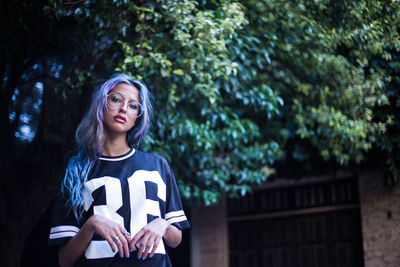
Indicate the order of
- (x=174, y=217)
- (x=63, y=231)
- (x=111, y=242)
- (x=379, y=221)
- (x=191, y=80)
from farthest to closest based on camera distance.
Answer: (x=379, y=221)
(x=191, y=80)
(x=174, y=217)
(x=63, y=231)
(x=111, y=242)

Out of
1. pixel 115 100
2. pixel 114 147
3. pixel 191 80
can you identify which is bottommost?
pixel 114 147

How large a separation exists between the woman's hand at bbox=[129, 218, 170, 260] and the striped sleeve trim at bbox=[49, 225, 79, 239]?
0.29m

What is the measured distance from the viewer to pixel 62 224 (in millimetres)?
2318

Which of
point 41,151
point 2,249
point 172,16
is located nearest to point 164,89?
point 172,16

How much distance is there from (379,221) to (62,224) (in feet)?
22.0

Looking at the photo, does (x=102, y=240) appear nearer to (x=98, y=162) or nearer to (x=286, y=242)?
(x=98, y=162)

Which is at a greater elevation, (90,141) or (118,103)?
(118,103)

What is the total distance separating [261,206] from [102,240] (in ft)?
24.8

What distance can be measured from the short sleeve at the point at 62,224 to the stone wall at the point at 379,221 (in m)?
6.53

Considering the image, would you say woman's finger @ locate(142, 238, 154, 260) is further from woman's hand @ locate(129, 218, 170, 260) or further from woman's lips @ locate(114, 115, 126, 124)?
woman's lips @ locate(114, 115, 126, 124)

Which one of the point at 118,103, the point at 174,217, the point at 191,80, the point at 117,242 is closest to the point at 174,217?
the point at 174,217

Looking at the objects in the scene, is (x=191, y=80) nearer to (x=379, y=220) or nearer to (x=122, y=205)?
(x=122, y=205)

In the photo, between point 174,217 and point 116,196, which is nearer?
point 116,196

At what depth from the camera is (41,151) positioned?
8078 mm
